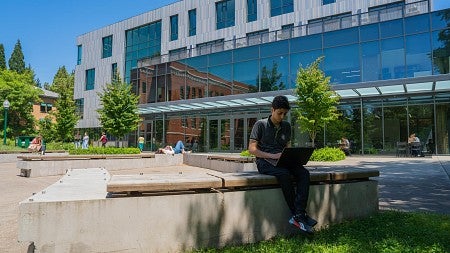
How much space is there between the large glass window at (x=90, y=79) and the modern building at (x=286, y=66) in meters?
6.14

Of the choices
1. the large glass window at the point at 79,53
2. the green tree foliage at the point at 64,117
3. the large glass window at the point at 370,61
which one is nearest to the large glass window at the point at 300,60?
the large glass window at the point at 370,61

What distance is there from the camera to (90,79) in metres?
49.0

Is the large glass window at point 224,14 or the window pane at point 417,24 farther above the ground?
the large glass window at point 224,14

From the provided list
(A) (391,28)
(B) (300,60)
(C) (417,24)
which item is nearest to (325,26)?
(B) (300,60)

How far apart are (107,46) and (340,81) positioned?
33969 millimetres

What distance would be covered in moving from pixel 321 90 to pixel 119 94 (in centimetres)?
1394

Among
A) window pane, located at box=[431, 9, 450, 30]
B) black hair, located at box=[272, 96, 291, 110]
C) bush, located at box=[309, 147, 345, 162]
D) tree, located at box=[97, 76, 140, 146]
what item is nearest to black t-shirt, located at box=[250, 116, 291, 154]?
black hair, located at box=[272, 96, 291, 110]

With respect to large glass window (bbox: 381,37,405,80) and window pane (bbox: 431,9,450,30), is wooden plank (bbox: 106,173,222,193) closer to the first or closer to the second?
large glass window (bbox: 381,37,405,80)

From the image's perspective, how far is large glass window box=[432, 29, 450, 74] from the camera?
73.0 ft

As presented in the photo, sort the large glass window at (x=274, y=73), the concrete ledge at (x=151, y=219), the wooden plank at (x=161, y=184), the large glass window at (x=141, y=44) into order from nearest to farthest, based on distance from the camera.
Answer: the concrete ledge at (x=151, y=219) < the wooden plank at (x=161, y=184) < the large glass window at (x=274, y=73) < the large glass window at (x=141, y=44)

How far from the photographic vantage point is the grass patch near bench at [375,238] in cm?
393

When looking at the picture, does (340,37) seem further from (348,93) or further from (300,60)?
(348,93)

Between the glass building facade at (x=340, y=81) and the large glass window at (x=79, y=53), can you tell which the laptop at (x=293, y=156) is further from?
the large glass window at (x=79, y=53)

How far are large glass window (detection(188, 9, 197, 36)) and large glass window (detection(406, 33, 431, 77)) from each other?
22351 mm
